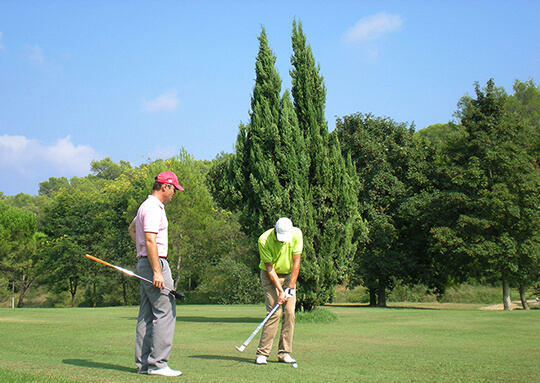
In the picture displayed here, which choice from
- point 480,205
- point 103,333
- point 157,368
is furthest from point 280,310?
point 480,205

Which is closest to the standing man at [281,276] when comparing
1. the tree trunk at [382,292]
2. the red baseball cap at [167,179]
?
the red baseball cap at [167,179]

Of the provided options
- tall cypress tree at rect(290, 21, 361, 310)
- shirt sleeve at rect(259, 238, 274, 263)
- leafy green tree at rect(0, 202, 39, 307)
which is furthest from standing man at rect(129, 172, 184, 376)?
leafy green tree at rect(0, 202, 39, 307)

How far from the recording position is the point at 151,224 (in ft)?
18.7

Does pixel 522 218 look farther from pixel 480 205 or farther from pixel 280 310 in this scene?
pixel 280 310

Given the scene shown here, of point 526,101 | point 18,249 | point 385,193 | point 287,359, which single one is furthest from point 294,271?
point 526,101

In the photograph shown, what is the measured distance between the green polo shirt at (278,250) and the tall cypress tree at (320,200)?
9.06 m

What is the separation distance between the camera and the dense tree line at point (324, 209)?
16891 mm

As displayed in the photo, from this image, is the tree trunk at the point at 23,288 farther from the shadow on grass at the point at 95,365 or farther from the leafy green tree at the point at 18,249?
the shadow on grass at the point at 95,365

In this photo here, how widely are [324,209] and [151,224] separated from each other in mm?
11520

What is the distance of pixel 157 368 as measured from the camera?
5605 millimetres

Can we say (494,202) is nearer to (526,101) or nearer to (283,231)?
(283,231)

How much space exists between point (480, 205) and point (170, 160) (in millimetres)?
29070

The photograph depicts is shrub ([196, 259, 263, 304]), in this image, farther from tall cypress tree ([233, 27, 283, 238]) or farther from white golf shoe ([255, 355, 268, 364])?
white golf shoe ([255, 355, 268, 364])

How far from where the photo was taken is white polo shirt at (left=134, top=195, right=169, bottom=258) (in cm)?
573
